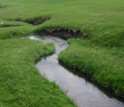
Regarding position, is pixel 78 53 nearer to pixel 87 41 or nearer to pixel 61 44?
pixel 87 41

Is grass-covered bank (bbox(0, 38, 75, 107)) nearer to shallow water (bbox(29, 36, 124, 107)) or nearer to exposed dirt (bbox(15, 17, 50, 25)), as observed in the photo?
shallow water (bbox(29, 36, 124, 107))

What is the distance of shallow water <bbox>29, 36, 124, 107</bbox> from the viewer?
16.7m

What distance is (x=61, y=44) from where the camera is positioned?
3362 centimetres

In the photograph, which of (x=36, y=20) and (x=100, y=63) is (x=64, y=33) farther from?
(x=100, y=63)

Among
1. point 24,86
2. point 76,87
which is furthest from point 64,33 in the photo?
point 24,86

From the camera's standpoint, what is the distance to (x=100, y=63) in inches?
872

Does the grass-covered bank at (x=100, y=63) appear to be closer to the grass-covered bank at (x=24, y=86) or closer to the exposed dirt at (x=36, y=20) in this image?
the grass-covered bank at (x=24, y=86)

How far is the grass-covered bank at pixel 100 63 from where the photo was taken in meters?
19.0

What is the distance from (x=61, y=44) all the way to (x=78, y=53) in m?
8.31

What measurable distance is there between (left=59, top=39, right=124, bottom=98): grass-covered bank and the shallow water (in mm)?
1012

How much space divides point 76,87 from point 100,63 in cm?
450

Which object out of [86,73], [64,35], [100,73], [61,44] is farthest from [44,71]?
[64,35]

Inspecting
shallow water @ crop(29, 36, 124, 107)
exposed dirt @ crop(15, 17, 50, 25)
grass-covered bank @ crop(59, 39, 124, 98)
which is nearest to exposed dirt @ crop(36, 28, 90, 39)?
grass-covered bank @ crop(59, 39, 124, 98)

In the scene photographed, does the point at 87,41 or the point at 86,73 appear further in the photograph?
the point at 87,41
